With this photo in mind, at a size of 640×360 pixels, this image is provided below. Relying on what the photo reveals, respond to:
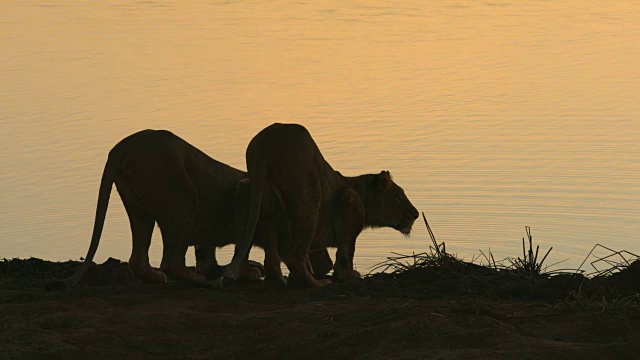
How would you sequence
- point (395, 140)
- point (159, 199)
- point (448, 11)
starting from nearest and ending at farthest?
point (159, 199) < point (395, 140) < point (448, 11)

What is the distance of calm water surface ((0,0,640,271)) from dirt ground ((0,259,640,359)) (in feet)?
9.75

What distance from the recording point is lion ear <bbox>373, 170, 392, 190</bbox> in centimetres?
1352

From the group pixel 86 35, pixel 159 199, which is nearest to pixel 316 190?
pixel 159 199

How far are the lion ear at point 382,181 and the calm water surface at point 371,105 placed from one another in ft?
3.71

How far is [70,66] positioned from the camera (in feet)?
83.0

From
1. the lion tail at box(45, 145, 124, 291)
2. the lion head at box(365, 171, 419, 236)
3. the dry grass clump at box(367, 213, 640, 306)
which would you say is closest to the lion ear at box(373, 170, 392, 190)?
the lion head at box(365, 171, 419, 236)

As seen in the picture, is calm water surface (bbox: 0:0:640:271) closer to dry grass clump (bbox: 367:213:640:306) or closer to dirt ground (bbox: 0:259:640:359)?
dry grass clump (bbox: 367:213:640:306)

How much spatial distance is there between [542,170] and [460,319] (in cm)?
837

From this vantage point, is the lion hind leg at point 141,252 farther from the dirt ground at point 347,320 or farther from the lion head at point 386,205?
the lion head at point 386,205

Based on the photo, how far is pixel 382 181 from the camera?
44.4ft

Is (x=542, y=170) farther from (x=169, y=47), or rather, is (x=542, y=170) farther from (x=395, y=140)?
(x=169, y=47)

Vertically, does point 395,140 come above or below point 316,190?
above

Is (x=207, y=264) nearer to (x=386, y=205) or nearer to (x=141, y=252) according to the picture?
(x=141, y=252)

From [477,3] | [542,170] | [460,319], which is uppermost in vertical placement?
[477,3]
